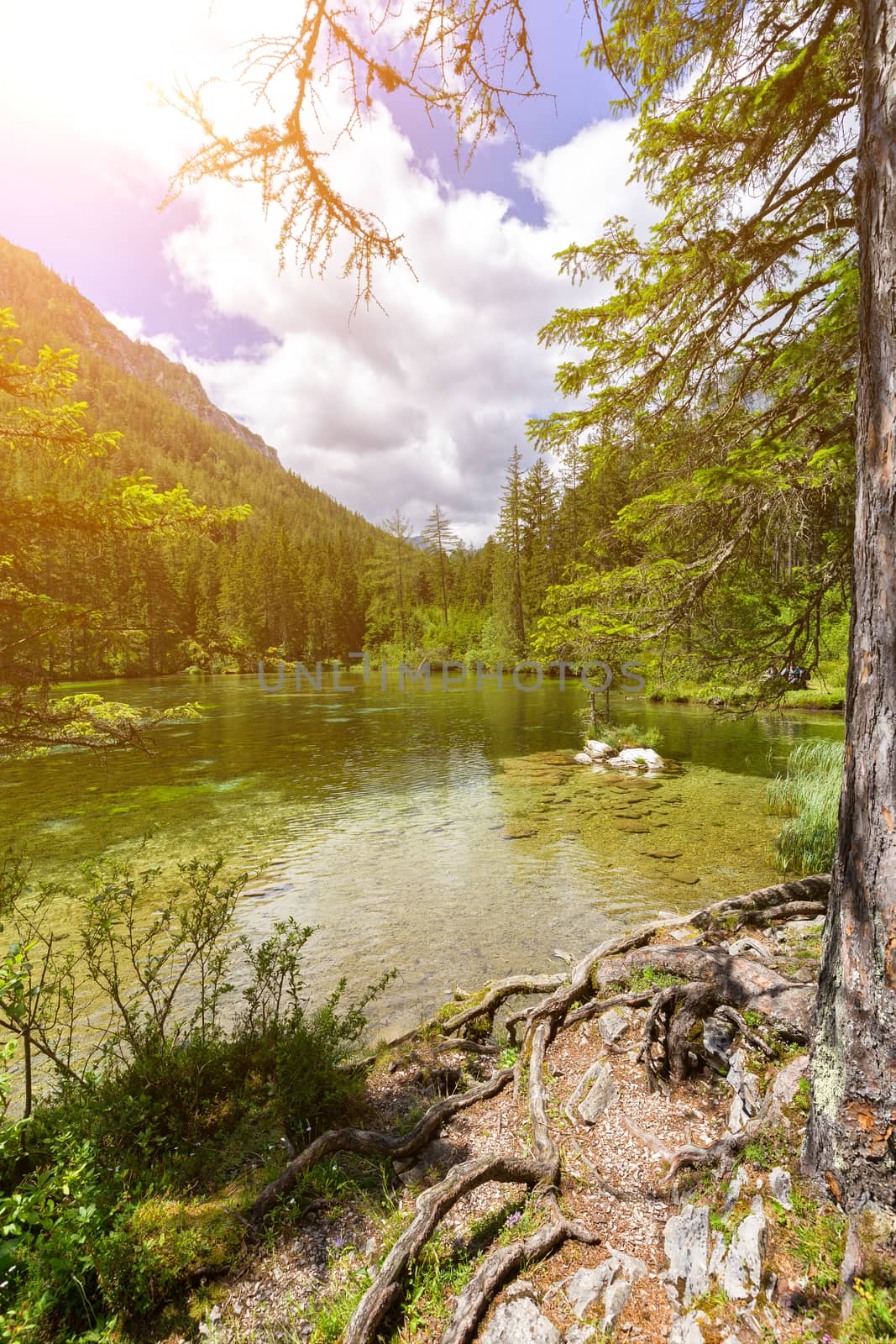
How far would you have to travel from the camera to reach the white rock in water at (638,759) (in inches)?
678

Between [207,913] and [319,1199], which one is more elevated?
[207,913]

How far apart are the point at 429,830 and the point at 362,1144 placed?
8681 mm

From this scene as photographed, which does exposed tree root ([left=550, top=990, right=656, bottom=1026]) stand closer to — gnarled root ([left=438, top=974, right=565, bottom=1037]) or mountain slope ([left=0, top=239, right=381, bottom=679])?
gnarled root ([left=438, top=974, right=565, bottom=1037])

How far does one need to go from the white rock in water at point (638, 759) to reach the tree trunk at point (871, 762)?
1551 centimetres

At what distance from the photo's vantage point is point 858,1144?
223 cm

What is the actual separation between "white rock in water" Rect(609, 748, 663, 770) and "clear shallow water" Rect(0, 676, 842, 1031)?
867mm

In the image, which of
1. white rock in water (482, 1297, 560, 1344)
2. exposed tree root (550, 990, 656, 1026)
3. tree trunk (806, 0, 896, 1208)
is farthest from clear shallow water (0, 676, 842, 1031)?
tree trunk (806, 0, 896, 1208)

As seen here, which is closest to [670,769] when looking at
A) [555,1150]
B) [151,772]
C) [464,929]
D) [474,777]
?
[474,777]

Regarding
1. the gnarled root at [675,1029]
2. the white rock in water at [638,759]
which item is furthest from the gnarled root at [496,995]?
the white rock in water at [638,759]

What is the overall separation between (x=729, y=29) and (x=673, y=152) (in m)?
0.78

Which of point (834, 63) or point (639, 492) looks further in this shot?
point (639, 492)

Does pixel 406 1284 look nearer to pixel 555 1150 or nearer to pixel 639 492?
pixel 555 1150

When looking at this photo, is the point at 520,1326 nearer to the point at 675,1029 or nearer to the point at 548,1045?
the point at 675,1029

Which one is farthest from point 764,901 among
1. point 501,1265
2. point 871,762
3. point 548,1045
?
point 501,1265
